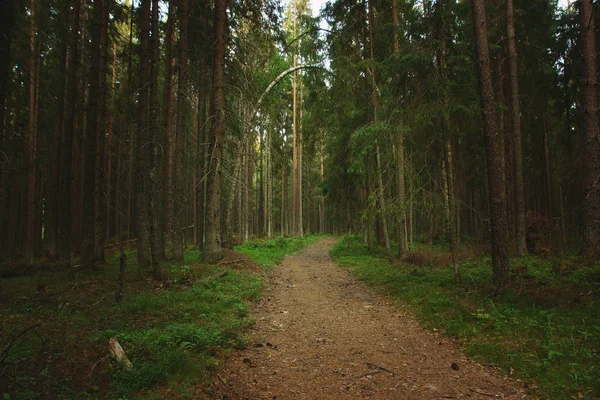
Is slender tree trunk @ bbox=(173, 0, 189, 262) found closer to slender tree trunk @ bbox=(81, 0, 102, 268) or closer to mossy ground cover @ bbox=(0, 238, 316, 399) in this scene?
slender tree trunk @ bbox=(81, 0, 102, 268)

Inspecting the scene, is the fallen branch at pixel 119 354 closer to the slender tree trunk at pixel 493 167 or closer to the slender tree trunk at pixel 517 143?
the slender tree trunk at pixel 493 167

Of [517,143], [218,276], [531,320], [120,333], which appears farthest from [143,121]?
[517,143]

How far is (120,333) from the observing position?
480cm

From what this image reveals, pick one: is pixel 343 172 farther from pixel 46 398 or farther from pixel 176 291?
pixel 46 398

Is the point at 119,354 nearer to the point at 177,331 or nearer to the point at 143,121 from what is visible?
the point at 177,331

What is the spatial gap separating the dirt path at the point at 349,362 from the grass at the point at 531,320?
1.11 ft

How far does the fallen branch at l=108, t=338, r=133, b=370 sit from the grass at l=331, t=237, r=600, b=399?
474 cm

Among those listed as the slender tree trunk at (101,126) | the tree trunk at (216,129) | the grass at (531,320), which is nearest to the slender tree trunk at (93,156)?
the slender tree trunk at (101,126)

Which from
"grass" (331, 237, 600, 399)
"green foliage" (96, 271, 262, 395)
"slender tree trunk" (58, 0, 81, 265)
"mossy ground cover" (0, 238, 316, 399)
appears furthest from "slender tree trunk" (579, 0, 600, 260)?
"slender tree trunk" (58, 0, 81, 265)

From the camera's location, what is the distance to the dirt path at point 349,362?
383cm

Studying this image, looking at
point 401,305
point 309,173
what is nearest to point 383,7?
point 401,305

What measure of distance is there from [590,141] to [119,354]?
10.1 m

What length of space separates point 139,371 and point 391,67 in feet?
29.3

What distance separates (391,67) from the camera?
898 centimetres
